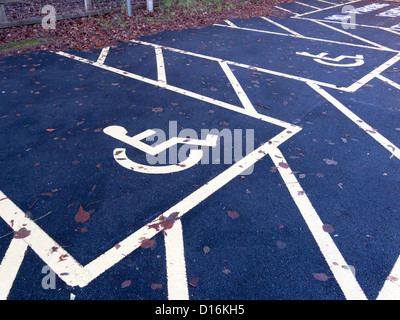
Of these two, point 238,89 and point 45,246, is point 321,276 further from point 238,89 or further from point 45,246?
point 238,89

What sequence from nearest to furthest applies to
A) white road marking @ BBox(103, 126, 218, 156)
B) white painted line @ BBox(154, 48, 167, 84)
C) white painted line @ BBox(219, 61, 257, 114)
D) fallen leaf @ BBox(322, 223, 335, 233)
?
fallen leaf @ BBox(322, 223, 335, 233) < white road marking @ BBox(103, 126, 218, 156) < white painted line @ BBox(219, 61, 257, 114) < white painted line @ BBox(154, 48, 167, 84)

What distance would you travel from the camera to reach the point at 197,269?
2654 millimetres

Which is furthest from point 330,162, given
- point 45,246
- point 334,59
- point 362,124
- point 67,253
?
point 334,59

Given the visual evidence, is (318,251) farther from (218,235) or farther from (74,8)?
(74,8)

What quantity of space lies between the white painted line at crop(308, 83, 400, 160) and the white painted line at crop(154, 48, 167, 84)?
10.6 ft

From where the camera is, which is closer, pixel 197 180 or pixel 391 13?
pixel 197 180

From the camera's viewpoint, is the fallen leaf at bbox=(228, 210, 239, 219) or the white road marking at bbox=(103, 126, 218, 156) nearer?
the fallen leaf at bbox=(228, 210, 239, 219)

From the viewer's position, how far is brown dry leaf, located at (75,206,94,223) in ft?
10.1

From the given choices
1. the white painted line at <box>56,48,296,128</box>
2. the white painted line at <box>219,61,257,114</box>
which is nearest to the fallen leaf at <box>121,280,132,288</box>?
the white painted line at <box>56,48,296,128</box>

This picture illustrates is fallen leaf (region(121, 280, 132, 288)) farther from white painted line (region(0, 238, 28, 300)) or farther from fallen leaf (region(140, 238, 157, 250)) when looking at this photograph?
white painted line (region(0, 238, 28, 300))

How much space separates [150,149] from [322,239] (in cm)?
249

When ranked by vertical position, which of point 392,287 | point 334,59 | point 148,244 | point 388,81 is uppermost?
point 334,59

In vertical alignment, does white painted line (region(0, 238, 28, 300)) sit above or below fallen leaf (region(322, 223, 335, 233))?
above

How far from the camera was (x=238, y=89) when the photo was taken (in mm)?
6016
